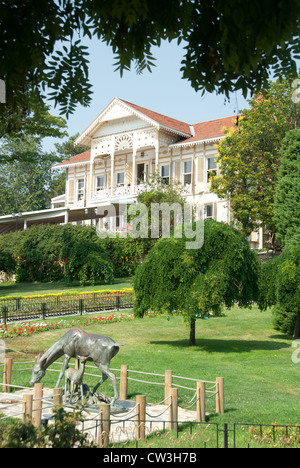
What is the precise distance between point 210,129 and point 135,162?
20.5 feet

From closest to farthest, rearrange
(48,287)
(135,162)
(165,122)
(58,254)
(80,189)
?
(48,287)
(58,254)
(165,122)
(135,162)
(80,189)

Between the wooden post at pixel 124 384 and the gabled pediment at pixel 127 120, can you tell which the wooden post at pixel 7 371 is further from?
the gabled pediment at pixel 127 120

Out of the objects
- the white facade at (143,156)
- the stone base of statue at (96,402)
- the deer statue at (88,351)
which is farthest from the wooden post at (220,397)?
the white facade at (143,156)

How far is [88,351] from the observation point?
1047 centimetres

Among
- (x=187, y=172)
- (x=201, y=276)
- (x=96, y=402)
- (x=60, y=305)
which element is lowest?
(x=96, y=402)

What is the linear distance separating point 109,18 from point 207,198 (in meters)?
35.0

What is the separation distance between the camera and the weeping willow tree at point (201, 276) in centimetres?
1731

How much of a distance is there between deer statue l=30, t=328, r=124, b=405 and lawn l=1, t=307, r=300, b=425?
82.2 inches

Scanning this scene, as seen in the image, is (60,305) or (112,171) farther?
(112,171)

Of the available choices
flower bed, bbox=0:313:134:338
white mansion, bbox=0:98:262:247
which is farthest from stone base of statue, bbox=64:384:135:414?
white mansion, bbox=0:98:262:247

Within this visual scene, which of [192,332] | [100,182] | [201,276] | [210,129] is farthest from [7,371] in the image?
[100,182]

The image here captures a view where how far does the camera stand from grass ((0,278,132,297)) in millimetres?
30141

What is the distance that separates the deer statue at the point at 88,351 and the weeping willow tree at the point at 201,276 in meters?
7.01

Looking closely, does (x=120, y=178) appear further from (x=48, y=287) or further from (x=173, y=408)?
(x=173, y=408)
